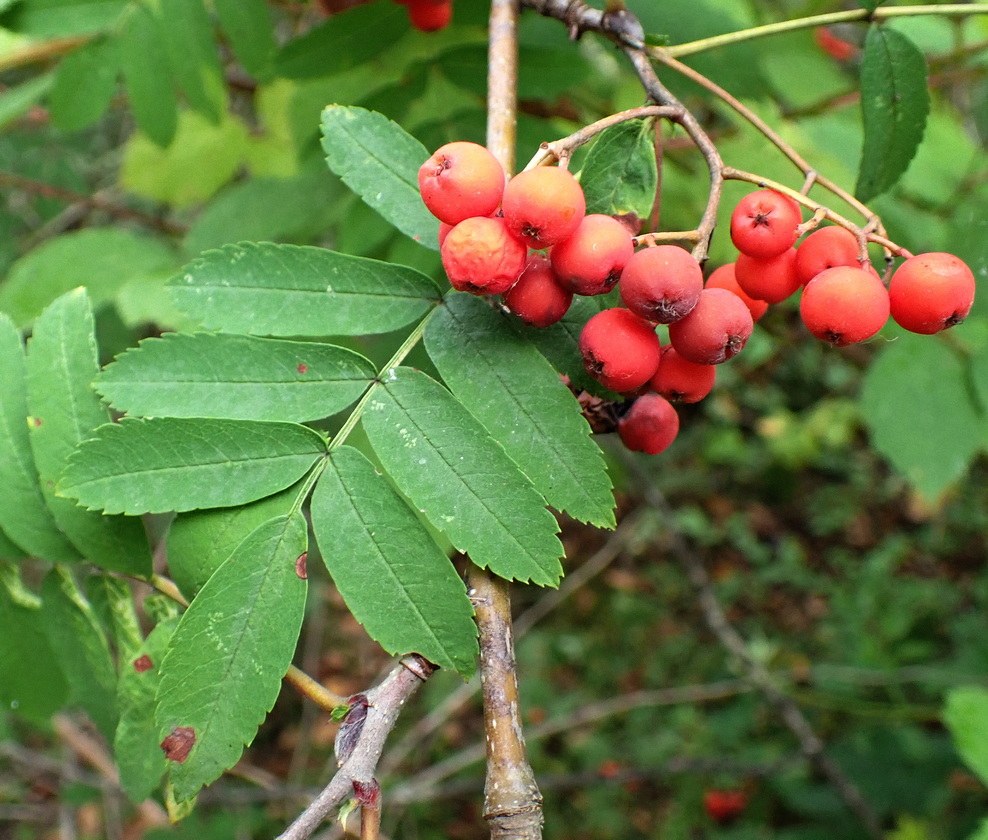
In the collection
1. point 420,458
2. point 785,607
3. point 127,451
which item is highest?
point 127,451

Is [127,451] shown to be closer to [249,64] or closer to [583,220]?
[583,220]

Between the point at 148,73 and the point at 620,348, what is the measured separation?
1.53m

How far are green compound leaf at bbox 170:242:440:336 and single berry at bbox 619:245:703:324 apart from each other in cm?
38

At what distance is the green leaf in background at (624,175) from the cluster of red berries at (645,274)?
150 mm

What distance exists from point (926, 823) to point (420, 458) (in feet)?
12.3

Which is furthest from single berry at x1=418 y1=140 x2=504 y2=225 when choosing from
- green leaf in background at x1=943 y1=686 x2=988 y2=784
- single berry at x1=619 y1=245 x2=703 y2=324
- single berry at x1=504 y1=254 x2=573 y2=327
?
green leaf in background at x1=943 y1=686 x2=988 y2=784

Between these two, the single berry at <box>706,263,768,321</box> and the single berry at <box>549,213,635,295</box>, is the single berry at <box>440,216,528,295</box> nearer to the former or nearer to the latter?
the single berry at <box>549,213,635,295</box>

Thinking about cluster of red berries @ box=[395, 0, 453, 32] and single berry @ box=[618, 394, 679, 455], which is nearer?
single berry @ box=[618, 394, 679, 455]

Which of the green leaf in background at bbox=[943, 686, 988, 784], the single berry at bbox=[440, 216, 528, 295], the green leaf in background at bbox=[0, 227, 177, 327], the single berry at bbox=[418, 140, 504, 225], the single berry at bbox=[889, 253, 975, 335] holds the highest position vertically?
the single berry at bbox=[418, 140, 504, 225]

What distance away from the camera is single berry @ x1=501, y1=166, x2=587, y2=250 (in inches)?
38.7

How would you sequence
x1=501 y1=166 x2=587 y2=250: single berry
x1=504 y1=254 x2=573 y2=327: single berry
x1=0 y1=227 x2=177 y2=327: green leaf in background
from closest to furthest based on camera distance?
x1=501 y1=166 x2=587 y2=250: single berry
x1=504 y1=254 x2=573 y2=327: single berry
x1=0 y1=227 x2=177 y2=327: green leaf in background

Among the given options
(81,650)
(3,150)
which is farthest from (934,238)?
(3,150)

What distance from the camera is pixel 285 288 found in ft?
4.09

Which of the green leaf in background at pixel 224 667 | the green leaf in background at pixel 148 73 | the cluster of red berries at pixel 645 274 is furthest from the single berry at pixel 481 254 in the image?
the green leaf in background at pixel 148 73
